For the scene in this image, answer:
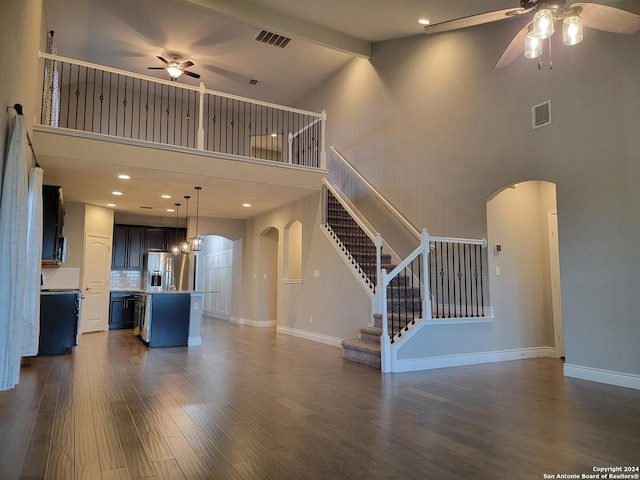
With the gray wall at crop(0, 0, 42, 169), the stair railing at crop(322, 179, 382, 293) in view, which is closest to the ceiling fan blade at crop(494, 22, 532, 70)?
the stair railing at crop(322, 179, 382, 293)

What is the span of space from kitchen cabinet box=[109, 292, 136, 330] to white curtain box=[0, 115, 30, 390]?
22.1ft

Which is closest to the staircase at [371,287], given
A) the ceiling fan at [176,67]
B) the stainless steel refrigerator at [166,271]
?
the ceiling fan at [176,67]

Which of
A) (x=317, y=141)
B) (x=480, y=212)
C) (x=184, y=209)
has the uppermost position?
(x=317, y=141)

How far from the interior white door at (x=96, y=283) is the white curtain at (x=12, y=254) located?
18.8 ft

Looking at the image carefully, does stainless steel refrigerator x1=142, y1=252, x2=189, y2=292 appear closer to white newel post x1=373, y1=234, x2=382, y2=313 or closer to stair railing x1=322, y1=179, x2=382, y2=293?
stair railing x1=322, y1=179, x2=382, y2=293

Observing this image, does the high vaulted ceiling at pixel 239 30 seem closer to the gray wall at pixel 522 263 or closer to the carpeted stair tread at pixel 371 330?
the gray wall at pixel 522 263

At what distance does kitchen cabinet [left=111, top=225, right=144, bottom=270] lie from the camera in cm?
1050

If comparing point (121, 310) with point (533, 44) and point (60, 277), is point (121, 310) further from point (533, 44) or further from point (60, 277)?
point (533, 44)

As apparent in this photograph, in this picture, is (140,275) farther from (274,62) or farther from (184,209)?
(274,62)

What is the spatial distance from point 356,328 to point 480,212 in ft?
8.25

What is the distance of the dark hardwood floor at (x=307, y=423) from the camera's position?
2.36 meters

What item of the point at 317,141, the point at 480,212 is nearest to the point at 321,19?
the point at 317,141

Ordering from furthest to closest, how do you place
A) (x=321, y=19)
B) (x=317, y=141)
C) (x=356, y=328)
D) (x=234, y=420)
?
1. (x=317, y=141)
2. (x=321, y=19)
3. (x=356, y=328)
4. (x=234, y=420)

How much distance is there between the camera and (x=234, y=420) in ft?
10.3
